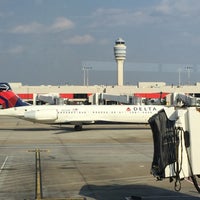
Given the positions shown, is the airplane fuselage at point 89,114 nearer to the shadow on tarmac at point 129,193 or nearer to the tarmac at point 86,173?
the tarmac at point 86,173

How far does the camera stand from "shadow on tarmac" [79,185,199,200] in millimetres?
14875

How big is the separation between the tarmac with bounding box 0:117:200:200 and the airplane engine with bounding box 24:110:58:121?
41.4 ft

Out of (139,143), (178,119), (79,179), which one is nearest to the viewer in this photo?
(178,119)

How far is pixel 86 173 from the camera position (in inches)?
806

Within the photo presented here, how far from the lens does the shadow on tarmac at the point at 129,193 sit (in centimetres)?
1488

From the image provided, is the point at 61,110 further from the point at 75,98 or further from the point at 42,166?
the point at 75,98

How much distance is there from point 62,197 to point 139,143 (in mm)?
20692

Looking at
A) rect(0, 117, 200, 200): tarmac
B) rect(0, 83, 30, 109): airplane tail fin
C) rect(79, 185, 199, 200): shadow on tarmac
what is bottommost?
rect(0, 117, 200, 200): tarmac

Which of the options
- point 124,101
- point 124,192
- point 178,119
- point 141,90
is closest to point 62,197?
point 124,192

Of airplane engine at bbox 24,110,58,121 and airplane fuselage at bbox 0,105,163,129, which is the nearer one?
airplane engine at bbox 24,110,58,121

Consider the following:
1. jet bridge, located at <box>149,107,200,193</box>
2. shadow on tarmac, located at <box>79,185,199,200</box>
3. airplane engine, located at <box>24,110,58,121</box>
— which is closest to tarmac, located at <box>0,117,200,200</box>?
shadow on tarmac, located at <box>79,185,199,200</box>

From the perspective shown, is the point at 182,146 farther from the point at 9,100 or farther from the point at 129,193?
the point at 9,100

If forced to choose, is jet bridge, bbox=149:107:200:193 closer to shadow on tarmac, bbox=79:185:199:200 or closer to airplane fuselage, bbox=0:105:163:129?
shadow on tarmac, bbox=79:185:199:200

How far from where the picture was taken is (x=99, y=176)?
19.6m
